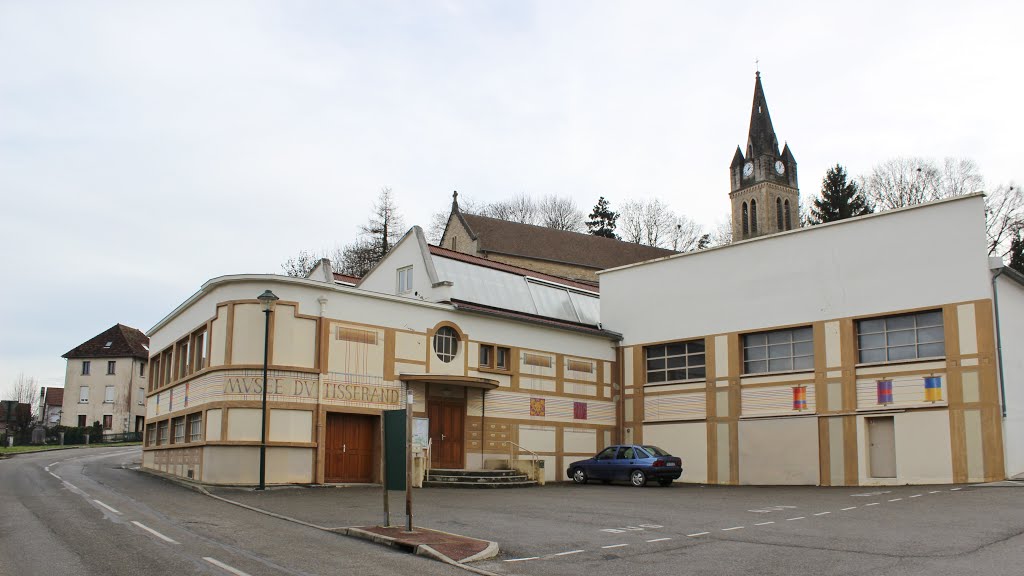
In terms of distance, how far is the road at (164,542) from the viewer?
10883 millimetres

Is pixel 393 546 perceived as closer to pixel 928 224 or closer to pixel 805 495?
pixel 805 495

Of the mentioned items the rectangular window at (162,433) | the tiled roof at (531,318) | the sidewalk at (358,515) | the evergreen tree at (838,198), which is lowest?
the sidewalk at (358,515)

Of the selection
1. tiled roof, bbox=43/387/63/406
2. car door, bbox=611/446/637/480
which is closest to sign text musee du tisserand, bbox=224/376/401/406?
car door, bbox=611/446/637/480

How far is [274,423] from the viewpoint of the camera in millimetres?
24156

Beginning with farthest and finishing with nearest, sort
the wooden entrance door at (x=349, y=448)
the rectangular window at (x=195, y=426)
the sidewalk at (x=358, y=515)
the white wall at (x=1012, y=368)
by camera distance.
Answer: the rectangular window at (x=195, y=426)
the wooden entrance door at (x=349, y=448)
the white wall at (x=1012, y=368)
the sidewalk at (x=358, y=515)

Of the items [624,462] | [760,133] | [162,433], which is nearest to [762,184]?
[760,133]

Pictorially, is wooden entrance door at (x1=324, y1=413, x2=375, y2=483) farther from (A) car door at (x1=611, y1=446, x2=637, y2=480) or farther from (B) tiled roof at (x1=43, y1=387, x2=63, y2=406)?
(B) tiled roof at (x1=43, y1=387, x2=63, y2=406)

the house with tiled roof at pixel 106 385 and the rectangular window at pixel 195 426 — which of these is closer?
the rectangular window at pixel 195 426

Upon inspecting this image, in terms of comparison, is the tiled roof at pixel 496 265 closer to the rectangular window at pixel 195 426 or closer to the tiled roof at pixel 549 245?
the rectangular window at pixel 195 426

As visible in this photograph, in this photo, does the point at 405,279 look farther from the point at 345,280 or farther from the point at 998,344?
the point at 998,344

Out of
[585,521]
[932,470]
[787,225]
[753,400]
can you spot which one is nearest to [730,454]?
[753,400]

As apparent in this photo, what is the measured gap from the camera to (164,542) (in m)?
12.8

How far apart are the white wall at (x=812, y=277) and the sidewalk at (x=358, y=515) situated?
13343 mm

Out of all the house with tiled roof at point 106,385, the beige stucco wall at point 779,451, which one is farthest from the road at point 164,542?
the house with tiled roof at point 106,385
